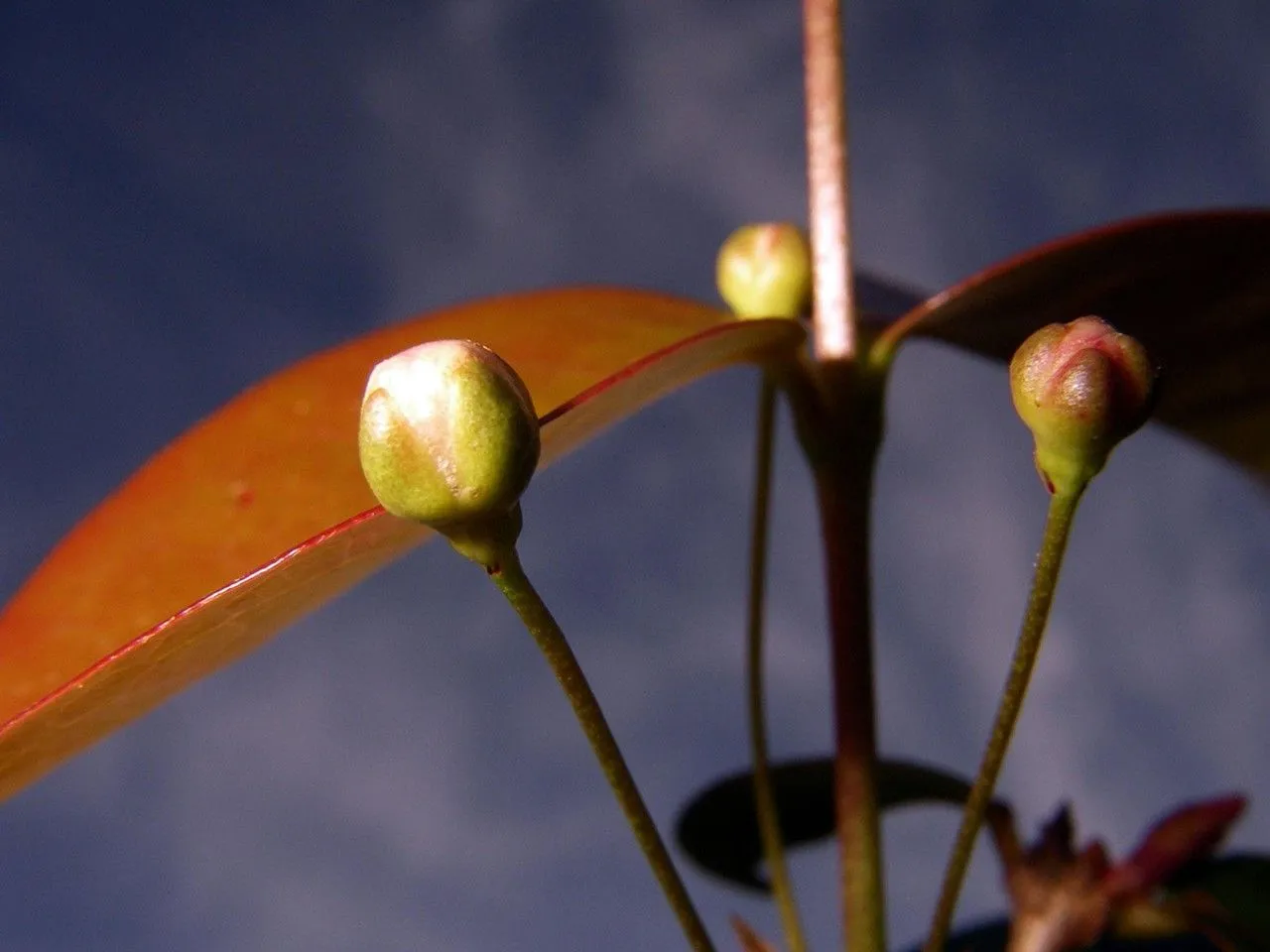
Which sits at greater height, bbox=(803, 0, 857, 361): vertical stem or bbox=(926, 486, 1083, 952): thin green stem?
bbox=(803, 0, 857, 361): vertical stem

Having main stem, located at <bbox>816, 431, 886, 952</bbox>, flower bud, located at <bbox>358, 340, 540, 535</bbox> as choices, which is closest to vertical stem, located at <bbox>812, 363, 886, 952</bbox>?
main stem, located at <bbox>816, 431, 886, 952</bbox>

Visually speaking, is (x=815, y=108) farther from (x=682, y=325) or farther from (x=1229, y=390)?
(x=1229, y=390)

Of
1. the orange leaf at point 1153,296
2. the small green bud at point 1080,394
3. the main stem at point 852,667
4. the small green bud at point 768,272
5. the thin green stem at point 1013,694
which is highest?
the small green bud at point 768,272

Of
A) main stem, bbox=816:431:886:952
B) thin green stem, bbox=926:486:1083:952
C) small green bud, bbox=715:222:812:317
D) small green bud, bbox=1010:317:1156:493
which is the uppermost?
small green bud, bbox=715:222:812:317

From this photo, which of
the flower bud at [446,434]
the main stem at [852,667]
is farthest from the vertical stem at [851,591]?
the flower bud at [446,434]

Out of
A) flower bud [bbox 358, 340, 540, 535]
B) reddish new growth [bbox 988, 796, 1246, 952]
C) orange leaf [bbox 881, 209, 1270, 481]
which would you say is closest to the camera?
flower bud [bbox 358, 340, 540, 535]

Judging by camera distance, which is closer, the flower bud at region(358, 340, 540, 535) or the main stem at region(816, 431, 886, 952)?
the flower bud at region(358, 340, 540, 535)

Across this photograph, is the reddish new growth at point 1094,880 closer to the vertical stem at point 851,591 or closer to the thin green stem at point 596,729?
the vertical stem at point 851,591

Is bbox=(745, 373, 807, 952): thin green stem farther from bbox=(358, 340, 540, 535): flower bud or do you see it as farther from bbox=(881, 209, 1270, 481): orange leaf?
bbox=(358, 340, 540, 535): flower bud

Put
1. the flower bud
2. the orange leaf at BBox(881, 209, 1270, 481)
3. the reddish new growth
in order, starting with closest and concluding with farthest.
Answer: the flower bud, the orange leaf at BBox(881, 209, 1270, 481), the reddish new growth
